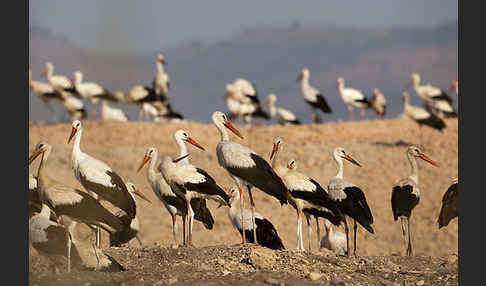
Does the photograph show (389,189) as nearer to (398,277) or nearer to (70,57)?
(398,277)

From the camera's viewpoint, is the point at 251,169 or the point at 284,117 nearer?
the point at 251,169

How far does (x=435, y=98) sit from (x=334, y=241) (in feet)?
31.5

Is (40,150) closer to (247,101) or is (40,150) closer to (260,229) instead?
(260,229)

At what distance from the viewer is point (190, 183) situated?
9156mm

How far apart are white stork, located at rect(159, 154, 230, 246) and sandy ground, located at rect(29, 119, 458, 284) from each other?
1.36 meters

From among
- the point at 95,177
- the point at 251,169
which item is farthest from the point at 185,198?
the point at 95,177

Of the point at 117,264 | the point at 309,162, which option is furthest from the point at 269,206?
the point at 117,264

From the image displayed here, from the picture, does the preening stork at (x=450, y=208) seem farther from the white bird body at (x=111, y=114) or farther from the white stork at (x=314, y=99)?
the white stork at (x=314, y=99)

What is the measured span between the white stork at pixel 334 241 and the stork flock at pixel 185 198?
0.01 metres

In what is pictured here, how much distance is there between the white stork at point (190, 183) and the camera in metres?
9.11

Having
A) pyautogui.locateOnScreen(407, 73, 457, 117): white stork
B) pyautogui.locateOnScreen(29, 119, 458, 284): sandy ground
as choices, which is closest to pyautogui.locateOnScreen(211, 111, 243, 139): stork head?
pyautogui.locateOnScreen(29, 119, 458, 284): sandy ground

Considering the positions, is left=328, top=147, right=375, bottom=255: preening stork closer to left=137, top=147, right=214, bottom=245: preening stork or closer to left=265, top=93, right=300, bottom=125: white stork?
left=137, top=147, right=214, bottom=245: preening stork

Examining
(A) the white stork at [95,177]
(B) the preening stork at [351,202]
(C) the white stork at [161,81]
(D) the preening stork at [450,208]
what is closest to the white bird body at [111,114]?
(C) the white stork at [161,81]

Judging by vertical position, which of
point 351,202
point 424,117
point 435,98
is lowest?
point 351,202
